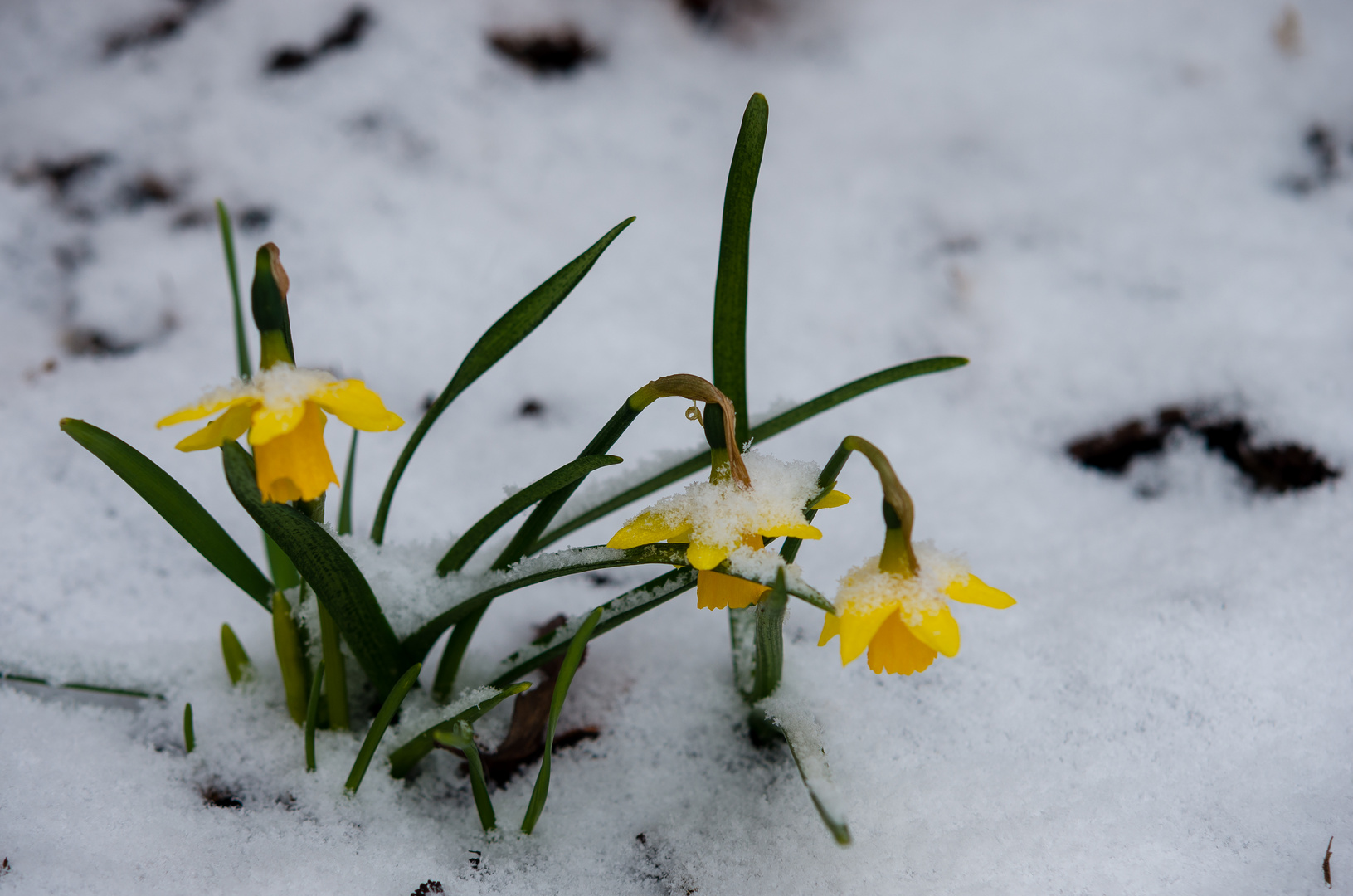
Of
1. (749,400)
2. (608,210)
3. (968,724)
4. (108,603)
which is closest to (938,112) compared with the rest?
(608,210)

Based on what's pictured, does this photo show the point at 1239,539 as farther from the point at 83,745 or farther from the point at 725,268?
the point at 83,745

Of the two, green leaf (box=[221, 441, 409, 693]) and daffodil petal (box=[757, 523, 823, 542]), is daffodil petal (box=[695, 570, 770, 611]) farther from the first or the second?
green leaf (box=[221, 441, 409, 693])

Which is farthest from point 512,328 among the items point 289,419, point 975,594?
point 975,594

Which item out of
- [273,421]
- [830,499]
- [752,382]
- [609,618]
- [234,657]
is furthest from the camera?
[752,382]

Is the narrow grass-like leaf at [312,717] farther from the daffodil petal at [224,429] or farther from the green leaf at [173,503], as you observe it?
the daffodil petal at [224,429]

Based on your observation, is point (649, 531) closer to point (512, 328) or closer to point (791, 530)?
point (791, 530)

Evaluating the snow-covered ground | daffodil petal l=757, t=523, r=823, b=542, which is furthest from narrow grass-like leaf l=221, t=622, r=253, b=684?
daffodil petal l=757, t=523, r=823, b=542

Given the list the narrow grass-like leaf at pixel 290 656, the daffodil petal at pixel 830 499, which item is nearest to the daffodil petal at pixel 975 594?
the daffodil petal at pixel 830 499
